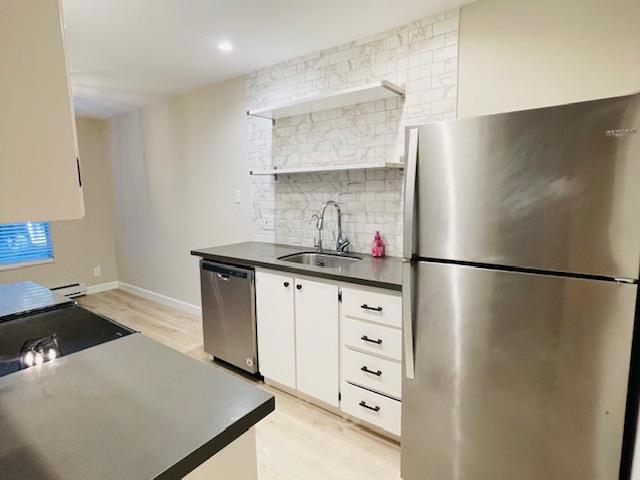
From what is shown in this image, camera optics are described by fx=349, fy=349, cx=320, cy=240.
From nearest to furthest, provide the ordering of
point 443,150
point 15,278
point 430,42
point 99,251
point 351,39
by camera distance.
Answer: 1. point 443,150
2. point 430,42
3. point 351,39
4. point 15,278
5. point 99,251

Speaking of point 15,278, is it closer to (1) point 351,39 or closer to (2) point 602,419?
(1) point 351,39

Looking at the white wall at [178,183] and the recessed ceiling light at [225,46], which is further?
the white wall at [178,183]

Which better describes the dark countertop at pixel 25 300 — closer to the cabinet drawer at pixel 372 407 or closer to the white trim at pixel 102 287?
the cabinet drawer at pixel 372 407

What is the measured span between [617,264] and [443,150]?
710mm

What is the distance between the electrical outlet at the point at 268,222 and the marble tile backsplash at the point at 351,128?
0.12 feet

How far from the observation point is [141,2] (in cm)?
193

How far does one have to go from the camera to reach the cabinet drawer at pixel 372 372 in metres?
1.89

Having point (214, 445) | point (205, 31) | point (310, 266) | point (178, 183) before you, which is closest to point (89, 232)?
point (178, 183)

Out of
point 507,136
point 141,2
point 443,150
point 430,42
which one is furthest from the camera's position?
point 430,42

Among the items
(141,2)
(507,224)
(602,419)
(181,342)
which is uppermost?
(141,2)

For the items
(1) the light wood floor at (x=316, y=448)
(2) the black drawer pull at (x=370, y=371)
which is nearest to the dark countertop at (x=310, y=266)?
(2) the black drawer pull at (x=370, y=371)

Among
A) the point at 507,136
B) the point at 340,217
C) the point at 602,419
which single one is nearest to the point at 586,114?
the point at 507,136

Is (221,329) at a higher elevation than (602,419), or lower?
lower

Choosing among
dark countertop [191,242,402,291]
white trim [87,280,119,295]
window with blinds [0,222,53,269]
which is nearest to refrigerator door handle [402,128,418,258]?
dark countertop [191,242,402,291]
